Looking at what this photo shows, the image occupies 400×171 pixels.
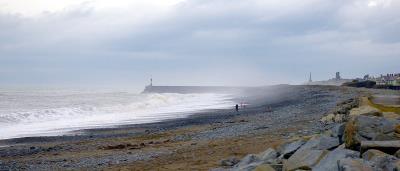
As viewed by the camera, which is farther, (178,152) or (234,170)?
(178,152)

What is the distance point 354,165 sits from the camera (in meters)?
5.82

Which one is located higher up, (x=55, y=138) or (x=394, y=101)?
(x=394, y=101)

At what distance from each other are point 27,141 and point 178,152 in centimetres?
854

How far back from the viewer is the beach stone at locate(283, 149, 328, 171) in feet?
23.2

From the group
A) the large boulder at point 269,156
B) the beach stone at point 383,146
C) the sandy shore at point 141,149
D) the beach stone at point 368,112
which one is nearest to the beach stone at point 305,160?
the beach stone at point 383,146

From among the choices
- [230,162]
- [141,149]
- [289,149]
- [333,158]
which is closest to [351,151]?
[333,158]

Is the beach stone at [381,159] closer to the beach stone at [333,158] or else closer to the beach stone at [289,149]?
the beach stone at [333,158]

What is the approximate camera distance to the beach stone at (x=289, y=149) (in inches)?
340

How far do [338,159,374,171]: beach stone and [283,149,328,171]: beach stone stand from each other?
39.0 inches

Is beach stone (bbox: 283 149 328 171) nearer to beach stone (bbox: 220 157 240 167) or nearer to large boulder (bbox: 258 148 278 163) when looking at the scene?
large boulder (bbox: 258 148 278 163)

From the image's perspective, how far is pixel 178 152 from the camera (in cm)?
1348

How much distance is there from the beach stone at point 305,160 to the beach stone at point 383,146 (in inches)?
28.6

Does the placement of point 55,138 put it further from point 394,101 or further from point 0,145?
point 394,101

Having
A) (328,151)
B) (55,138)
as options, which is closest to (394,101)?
(328,151)
